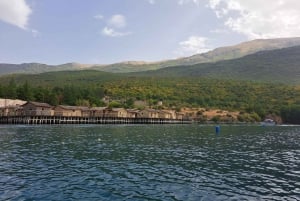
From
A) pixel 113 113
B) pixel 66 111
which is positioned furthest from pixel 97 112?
pixel 66 111

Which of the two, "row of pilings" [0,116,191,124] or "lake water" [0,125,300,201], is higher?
"row of pilings" [0,116,191,124]

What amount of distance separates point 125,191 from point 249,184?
9390mm

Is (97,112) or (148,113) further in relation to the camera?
(148,113)

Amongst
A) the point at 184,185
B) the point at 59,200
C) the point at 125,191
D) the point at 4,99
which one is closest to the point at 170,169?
the point at 184,185

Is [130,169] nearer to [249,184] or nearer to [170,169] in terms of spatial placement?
[170,169]

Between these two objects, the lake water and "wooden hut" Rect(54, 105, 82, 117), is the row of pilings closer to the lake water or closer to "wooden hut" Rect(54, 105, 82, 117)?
"wooden hut" Rect(54, 105, 82, 117)

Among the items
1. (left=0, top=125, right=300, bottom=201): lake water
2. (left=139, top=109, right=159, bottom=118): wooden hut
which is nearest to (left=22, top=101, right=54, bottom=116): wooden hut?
(left=139, top=109, right=159, bottom=118): wooden hut

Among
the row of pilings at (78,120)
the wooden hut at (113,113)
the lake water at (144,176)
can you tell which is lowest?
the lake water at (144,176)

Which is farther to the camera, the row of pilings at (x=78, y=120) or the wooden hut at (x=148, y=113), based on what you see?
the wooden hut at (x=148, y=113)

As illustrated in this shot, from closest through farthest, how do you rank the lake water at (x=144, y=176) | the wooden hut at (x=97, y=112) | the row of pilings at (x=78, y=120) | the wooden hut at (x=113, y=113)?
the lake water at (x=144, y=176)
the row of pilings at (x=78, y=120)
the wooden hut at (x=97, y=112)
the wooden hut at (x=113, y=113)

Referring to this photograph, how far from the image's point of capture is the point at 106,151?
1778 inches

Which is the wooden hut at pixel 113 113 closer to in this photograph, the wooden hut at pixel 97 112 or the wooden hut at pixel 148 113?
the wooden hut at pixel 97 112

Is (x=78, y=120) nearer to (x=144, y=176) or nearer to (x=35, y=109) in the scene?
(x=35, y=109)

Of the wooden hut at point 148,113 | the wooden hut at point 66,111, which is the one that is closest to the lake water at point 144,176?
the wooden hut at point 66,111
